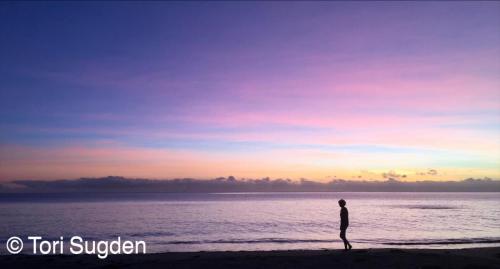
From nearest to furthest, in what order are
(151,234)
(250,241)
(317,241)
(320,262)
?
(320,262) < (317,241) < (250,241) < (151,234)

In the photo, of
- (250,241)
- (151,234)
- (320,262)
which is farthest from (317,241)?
(320,262)

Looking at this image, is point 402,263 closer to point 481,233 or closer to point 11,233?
point 481,233

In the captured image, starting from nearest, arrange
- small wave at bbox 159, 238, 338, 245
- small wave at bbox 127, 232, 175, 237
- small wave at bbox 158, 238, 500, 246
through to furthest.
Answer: small wave at bbox 158, 238, 500, 246 < small wave at bbox 159, 238, 338, 245 < small wave at bbox 127, 232, 175, 237

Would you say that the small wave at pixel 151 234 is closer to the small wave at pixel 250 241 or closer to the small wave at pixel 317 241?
the small wave at pixel 317 241

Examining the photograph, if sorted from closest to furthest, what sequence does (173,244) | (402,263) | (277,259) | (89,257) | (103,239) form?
(402,263)
(277,259)
(89,257)
(173,244)
(103,239)

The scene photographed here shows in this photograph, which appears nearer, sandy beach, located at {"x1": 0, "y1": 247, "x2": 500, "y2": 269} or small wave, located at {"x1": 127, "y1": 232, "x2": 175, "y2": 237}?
sandy beach, located at {"x1": 0, "y1": 247, "x2": 500, "y2": 269}

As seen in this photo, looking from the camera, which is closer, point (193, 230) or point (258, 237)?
point (258, 237)

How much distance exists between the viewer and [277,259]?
17.2 meters

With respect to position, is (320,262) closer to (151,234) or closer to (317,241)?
(317,241)

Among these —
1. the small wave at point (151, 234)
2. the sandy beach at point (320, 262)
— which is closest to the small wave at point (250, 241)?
the small wave at point (151, 234)

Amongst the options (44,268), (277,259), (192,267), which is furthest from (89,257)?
(277,259)

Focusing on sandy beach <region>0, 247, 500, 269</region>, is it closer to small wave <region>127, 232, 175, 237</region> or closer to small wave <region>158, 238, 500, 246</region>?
small wave <region>158, 238, 500, 246</region>

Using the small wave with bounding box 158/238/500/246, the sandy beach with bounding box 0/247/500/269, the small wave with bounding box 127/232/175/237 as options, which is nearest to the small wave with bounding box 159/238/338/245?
the small wave with bounding box 158/238/500/246

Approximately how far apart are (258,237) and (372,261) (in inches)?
841
